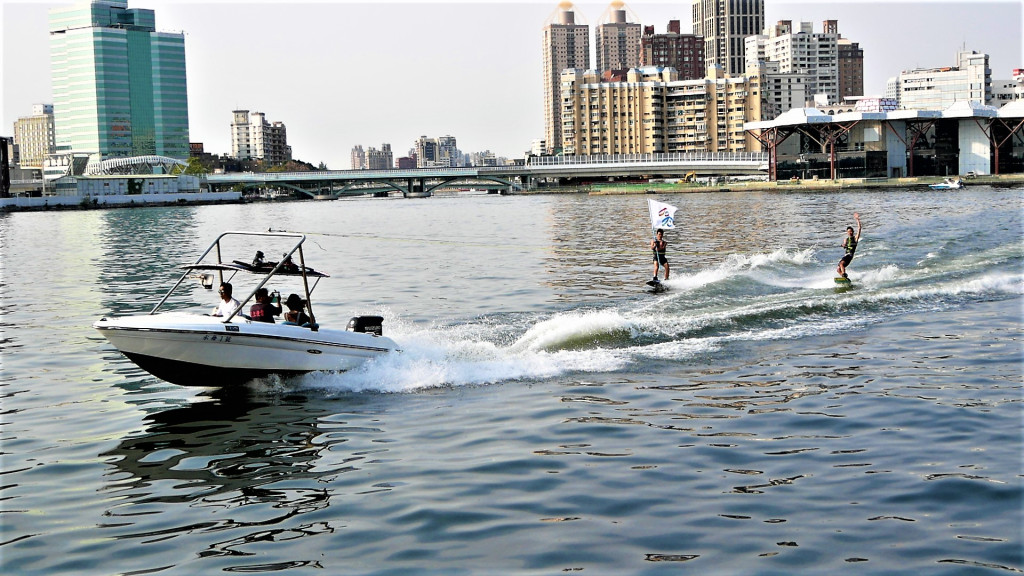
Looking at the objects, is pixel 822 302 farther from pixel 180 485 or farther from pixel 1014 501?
pixel 180 485

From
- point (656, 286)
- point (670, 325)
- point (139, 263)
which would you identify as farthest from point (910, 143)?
point (670, 325)

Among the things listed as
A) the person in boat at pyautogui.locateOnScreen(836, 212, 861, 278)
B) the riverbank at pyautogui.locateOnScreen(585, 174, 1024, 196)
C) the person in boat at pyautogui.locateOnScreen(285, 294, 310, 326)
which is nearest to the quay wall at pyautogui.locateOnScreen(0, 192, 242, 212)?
the riverbank at pyautogui.locateOnScreen(585, 174, 1024, 196)

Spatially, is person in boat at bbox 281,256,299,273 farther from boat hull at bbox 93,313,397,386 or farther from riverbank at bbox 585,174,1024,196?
riverbank at bbox 585,174,1024,196

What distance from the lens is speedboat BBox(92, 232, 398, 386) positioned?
16.5m

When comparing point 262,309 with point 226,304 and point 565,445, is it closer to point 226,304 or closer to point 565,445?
point 226,304

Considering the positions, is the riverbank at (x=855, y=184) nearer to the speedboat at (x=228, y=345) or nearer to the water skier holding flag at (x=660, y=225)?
the water skier holding flag at (x=660, y=225)

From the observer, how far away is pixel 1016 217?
207 feet

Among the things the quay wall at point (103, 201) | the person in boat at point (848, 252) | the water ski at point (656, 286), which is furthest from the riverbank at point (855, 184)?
the water ski at point (656, 286)

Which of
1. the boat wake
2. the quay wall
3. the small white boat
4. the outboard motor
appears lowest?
the boat wake

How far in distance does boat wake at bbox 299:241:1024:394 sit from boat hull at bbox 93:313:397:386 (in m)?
0.46

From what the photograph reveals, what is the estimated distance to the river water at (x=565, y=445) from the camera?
10242mm

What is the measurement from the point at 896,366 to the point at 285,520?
11813 mm

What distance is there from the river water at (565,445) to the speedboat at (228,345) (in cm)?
39

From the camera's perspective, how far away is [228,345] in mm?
16719
